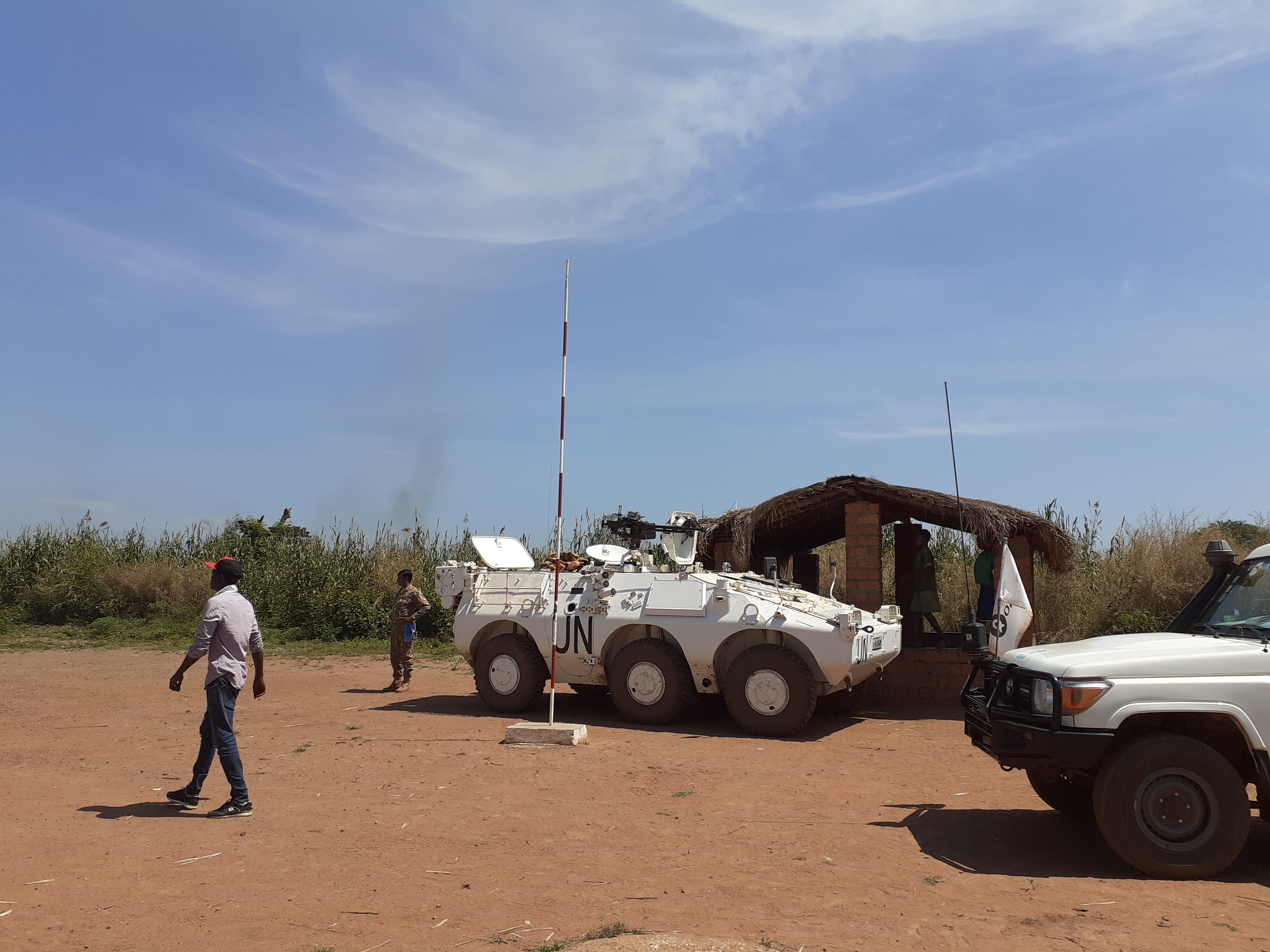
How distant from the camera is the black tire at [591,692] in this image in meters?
13.7

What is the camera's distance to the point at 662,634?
38.1 ft

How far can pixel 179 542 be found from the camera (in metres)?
29.3

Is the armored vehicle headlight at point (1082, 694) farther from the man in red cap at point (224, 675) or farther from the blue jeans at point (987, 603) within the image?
the blue jeans at point (987, 603)

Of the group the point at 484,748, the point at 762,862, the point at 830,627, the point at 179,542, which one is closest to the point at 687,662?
the point at 830,627

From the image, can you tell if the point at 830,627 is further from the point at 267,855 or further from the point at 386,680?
the point at 386,680

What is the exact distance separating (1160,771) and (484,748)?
20.6 feet

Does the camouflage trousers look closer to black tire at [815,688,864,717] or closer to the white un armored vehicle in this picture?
the white un armored vehicle

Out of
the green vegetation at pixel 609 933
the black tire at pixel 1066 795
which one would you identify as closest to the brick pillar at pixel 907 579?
the black tire at pixel 1066 795

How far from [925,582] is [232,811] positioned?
9723mm

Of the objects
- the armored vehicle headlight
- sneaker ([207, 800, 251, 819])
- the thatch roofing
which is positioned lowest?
sneaker ([207, 800, 251, 819])

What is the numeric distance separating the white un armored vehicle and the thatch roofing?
56.1 inches

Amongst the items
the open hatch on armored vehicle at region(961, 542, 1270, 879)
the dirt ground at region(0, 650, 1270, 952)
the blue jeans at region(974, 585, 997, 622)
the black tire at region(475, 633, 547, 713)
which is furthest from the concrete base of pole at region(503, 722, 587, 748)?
the blue jeans at region(974, 585, 997, 622)

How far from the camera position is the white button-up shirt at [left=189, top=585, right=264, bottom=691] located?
7379mm

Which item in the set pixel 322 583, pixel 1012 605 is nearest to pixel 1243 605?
pixel 1012 605
